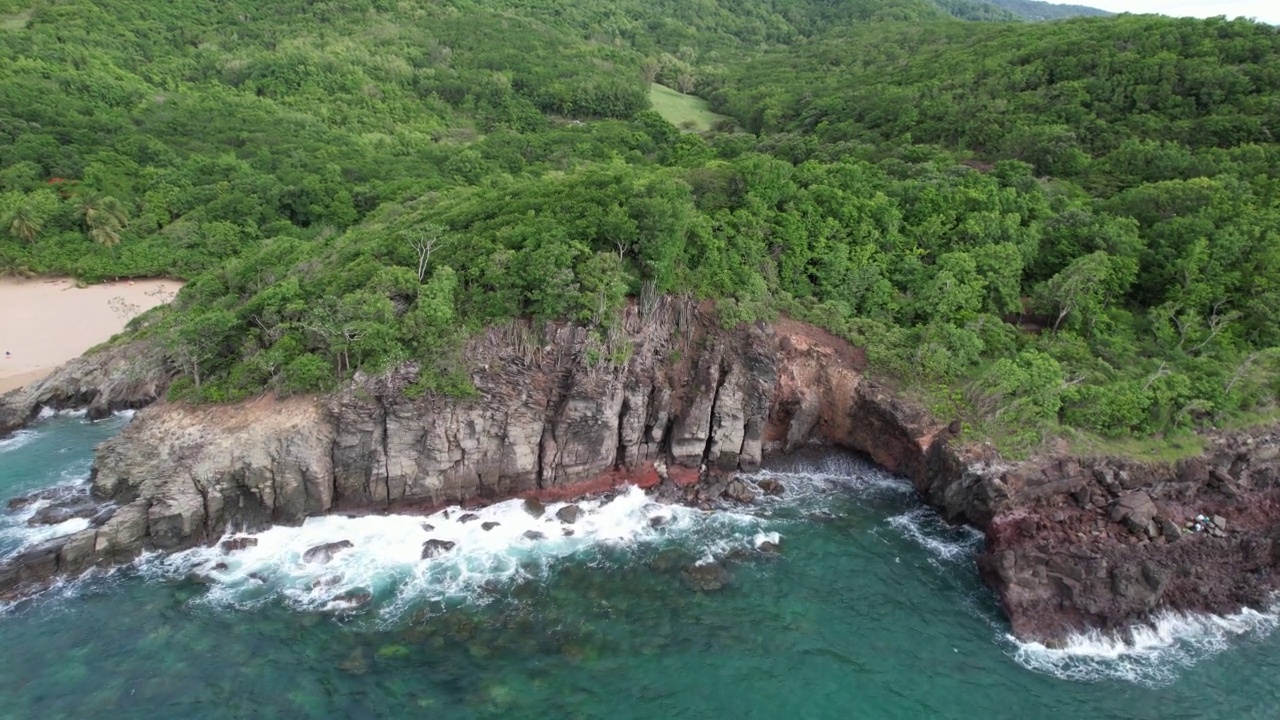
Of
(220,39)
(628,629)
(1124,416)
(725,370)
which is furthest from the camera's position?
(220,39)

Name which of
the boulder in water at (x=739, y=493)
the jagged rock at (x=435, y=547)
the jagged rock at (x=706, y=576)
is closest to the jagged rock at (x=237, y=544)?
the jagged rock at (x=435, y=547)

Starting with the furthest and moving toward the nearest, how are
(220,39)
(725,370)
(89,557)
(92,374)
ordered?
(220,39), (92,374), (725,370), (89,557)

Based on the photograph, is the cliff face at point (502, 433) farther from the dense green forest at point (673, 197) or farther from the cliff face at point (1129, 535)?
the cliff face at point (1129, 535)

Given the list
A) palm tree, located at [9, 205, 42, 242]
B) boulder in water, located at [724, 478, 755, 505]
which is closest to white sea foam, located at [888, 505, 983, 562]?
boulder in water, located at [724, 478, 755, 505]

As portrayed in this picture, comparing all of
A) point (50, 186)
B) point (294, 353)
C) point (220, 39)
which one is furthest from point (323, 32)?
point (294, 353)

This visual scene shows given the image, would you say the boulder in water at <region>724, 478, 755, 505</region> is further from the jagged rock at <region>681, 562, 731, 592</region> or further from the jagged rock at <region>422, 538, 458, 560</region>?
the jagged rock at <region>422, 538, 458, 560</region>

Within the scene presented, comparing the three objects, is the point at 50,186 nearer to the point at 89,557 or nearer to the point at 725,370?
the point at 89,557
